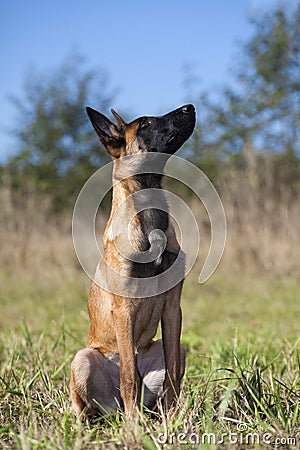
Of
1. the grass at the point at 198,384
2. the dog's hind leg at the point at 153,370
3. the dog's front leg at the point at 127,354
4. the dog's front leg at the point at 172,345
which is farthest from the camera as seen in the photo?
the dog's hind leg at the point at 153,370

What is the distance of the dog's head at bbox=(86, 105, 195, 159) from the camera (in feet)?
11.8

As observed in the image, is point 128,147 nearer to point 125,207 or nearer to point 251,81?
point 125,207

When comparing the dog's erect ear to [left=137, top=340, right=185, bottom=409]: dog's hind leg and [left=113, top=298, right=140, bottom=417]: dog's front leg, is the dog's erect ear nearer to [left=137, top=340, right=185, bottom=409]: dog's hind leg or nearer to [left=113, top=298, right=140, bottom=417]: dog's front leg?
[left=113, top=298, right=140, bottom=417]: dog's front leg

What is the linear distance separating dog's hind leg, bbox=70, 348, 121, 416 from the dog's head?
4.28 ft

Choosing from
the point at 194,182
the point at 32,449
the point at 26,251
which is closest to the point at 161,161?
the point at 32,449

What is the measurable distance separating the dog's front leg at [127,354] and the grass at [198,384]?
0.17m

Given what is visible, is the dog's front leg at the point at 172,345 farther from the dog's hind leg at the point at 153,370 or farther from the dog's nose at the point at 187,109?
the dog's nose at the point at 187,109

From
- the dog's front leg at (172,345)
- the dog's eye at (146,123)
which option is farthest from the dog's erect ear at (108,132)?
the dog's front leg at (172,345)

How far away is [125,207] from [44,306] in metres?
4.51

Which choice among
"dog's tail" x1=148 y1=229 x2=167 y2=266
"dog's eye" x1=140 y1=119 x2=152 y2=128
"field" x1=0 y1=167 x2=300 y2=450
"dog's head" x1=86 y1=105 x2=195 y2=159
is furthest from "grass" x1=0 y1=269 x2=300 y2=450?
"dog's eye" x1=140 y1=119 x2=152 y2=128

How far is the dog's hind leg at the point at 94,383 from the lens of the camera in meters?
3.24

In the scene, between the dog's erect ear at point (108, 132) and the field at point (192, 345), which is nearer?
the field at point (192, 345)

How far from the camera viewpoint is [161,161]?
3633 mm

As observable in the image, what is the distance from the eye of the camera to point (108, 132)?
3.61 m
